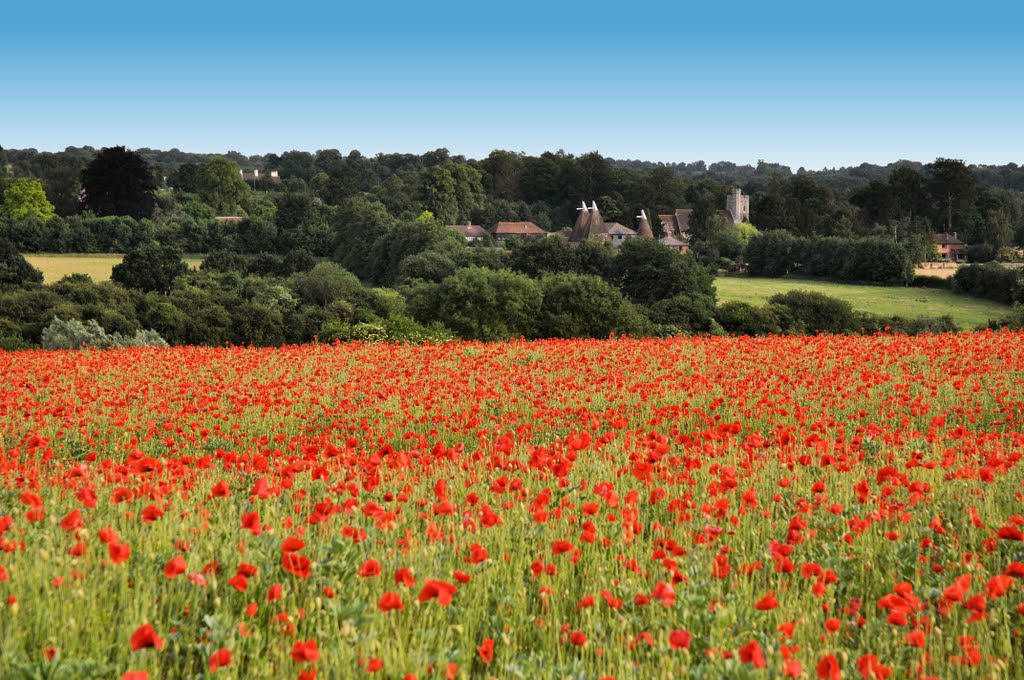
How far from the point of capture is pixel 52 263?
255ft

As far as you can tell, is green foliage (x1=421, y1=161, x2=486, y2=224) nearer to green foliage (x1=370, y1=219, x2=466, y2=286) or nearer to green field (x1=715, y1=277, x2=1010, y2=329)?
green foliage (x1=370, y1=219, x2=466, y2=286)

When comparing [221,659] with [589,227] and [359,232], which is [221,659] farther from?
[589,227]

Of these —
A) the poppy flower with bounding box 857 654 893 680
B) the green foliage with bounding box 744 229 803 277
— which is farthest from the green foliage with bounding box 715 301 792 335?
the poppy flower with bounding box 857 654 893 680

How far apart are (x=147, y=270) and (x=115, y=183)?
48.3m

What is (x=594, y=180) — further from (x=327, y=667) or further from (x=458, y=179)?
(x=327, y=667)

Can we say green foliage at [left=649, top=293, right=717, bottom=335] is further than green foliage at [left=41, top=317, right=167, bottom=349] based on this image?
Yes

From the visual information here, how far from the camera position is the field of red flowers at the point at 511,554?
14.2 ft

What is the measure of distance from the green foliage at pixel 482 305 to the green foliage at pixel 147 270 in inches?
738

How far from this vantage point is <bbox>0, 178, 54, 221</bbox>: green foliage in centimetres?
10175

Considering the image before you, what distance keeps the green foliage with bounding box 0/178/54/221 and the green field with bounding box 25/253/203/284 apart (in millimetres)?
18181

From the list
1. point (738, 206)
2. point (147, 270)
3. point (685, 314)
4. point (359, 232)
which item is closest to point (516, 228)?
point (359, 232)

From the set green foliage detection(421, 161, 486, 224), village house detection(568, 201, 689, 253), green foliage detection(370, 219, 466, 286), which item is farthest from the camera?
green foliage detection(421, 161, 486, 224)

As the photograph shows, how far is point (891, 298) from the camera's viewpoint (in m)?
69.1

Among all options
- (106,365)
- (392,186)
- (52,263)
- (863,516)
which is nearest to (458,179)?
(392,186)
